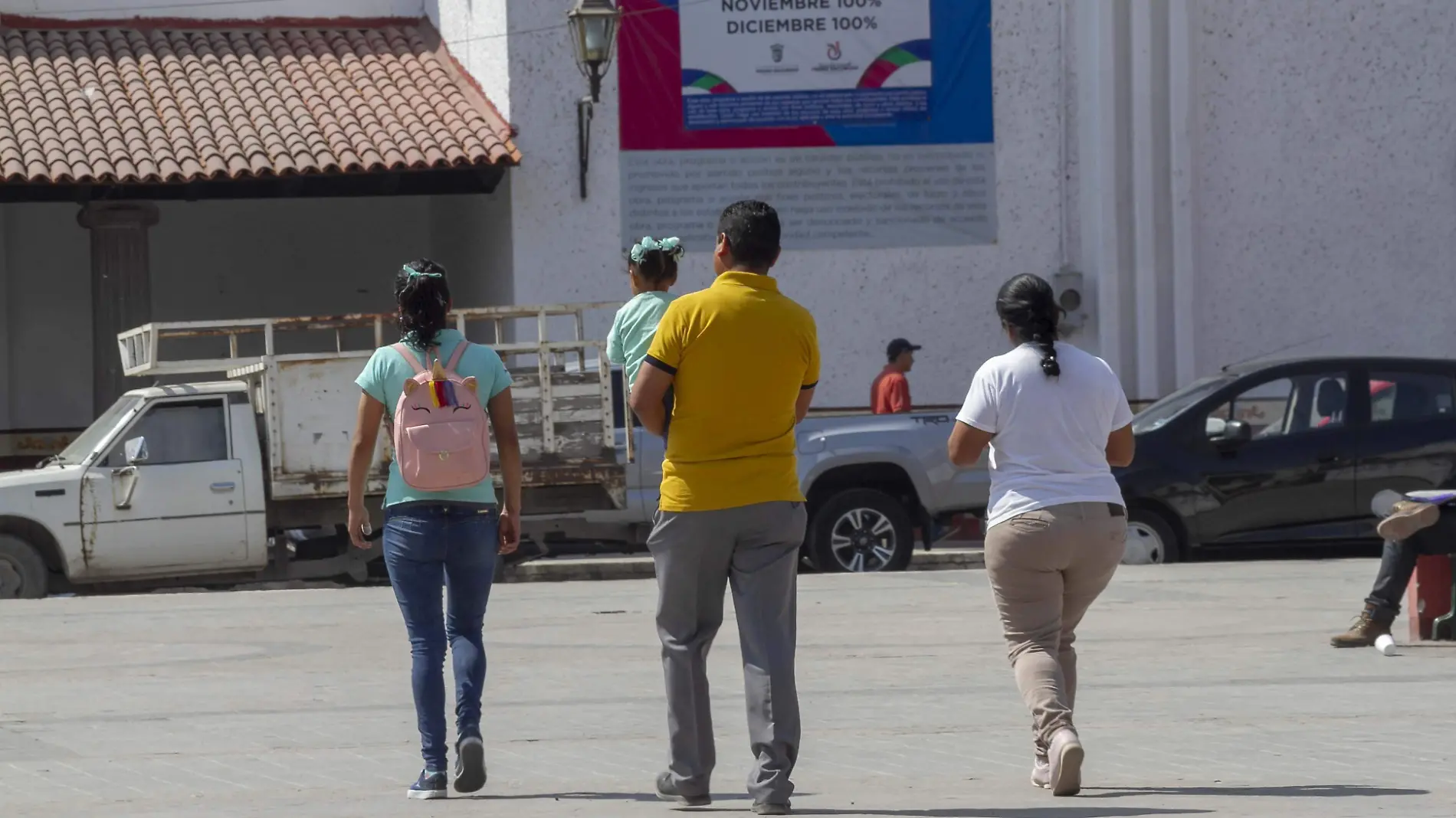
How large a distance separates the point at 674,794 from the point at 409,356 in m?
1.52

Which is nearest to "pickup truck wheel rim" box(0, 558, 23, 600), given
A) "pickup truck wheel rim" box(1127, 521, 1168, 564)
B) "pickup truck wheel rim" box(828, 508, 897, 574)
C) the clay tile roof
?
"pickup truck wheel rim" box(828, 508, 897, 574)

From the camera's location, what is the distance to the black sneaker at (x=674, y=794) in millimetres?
5984

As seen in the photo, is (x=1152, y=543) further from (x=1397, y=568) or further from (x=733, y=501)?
(x=733, y=501)

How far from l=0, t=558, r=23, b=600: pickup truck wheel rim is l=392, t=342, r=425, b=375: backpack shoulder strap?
7848 millimetres

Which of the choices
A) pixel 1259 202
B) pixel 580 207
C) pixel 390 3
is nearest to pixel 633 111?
pixel 580 207

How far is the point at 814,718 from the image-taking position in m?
7.98

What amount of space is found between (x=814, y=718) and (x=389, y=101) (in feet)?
44.2

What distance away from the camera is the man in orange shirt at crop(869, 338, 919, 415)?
56.0 ft

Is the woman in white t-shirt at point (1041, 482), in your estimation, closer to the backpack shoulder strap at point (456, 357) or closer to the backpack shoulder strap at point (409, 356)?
the backpack shoulder strap at point (456, 357)

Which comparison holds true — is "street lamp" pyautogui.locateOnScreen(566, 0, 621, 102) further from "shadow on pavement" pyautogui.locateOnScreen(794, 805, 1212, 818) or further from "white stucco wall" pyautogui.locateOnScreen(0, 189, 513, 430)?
"shadow on pavement" pyautogui.locateOnScreen(794, 805, 1212, 818)

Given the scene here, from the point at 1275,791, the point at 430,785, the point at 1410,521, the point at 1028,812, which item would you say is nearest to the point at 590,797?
the point at 430,785

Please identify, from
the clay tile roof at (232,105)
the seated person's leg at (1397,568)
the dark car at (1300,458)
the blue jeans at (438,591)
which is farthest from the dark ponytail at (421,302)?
the clay tile roof at (232,105)

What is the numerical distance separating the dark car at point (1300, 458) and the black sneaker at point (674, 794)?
847cm

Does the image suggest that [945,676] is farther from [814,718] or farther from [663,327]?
[663,327]
